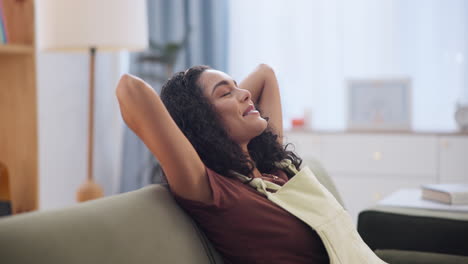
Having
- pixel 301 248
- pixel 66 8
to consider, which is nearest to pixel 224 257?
pixel 301 248

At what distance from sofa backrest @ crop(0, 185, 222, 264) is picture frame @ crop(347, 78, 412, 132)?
265 centimetres

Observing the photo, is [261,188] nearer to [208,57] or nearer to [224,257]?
[224,257]

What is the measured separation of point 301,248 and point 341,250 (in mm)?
99

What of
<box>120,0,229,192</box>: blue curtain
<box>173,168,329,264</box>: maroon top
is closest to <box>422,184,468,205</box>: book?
<box>173,168,329,264</box>: maroon top

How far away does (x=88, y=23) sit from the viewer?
9.68 feet

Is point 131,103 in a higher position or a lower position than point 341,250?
higher

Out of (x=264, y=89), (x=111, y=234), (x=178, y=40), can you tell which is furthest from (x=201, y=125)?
(x=178, y=40)

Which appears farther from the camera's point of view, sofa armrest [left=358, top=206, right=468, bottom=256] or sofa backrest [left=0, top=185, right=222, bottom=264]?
sofa armrest [left=358, top=206, right=468, bottom=256]

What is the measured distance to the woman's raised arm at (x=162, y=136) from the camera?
3.97 feet

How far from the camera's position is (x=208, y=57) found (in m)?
4.35

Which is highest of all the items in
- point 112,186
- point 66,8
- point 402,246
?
point 66,8

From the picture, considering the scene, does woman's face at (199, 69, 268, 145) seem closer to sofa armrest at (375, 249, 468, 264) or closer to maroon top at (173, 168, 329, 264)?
maroon top at (173, 168, 329, 264)

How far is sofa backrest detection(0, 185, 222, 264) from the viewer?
94cm

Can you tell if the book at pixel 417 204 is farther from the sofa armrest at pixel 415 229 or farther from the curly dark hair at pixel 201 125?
the curly dark hair at pixel 201 125
